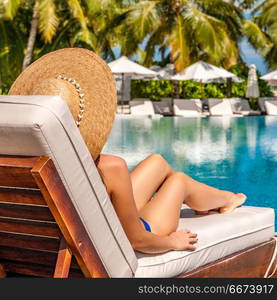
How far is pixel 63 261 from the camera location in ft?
6.31

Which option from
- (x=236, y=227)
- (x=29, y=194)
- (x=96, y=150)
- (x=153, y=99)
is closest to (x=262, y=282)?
(x=236, y=227)

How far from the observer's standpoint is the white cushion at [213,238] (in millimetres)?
2330

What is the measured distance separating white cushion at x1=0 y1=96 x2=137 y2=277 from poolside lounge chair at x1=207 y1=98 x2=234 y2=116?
2095 centimetres

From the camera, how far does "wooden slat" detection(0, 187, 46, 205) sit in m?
1.84

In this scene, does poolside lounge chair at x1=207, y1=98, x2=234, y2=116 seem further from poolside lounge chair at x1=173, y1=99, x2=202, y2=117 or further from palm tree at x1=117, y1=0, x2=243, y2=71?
palm tree at x1=117, y1=0, x2=243, y2=71

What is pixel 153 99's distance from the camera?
25594 mm

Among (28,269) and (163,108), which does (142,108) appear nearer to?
(163,108)

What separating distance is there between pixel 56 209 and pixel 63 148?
0.63 ft

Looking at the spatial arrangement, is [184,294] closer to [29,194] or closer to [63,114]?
[29,194]

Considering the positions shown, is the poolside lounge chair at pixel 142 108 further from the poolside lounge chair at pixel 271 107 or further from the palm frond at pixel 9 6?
the palm frond at pixel 9 6

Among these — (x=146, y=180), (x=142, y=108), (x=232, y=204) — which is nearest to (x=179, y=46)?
(x=142, y=108)

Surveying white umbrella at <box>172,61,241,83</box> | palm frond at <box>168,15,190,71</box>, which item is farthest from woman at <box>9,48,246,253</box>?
palm frond at <box>168,15,190,71</box>

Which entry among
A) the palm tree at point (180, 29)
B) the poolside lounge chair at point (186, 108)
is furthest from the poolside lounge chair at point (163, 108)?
the palm tree at point (180, 29)

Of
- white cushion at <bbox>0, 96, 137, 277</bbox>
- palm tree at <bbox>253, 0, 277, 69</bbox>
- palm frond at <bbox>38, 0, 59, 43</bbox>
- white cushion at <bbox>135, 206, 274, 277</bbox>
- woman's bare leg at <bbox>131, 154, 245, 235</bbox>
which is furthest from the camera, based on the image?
palm tree at <bbox>253, 0, 277, 69</bbox>
